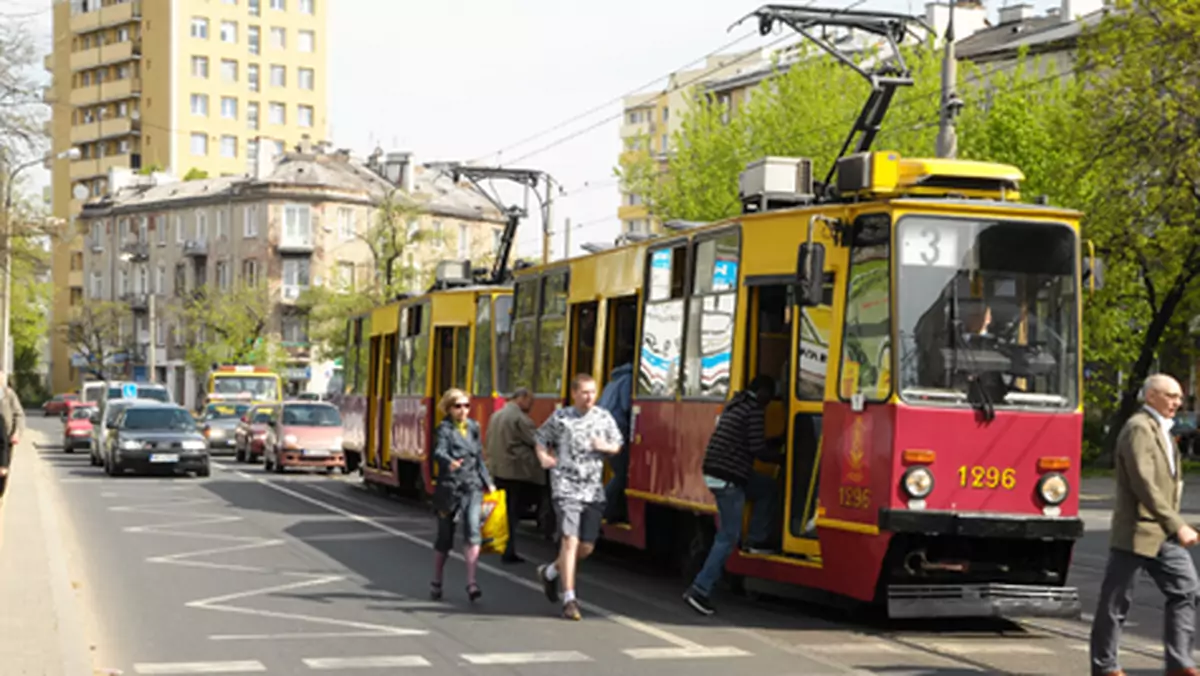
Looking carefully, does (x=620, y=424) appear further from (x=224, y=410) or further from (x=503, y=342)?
(x=224, y=410)

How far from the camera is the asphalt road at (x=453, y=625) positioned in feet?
39.5

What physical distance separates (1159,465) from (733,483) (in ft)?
14.6

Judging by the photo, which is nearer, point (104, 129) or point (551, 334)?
point (551, 334)

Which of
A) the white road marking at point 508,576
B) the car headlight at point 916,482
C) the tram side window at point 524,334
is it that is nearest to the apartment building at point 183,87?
the white road marking at point 508,576

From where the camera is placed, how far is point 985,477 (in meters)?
13.5

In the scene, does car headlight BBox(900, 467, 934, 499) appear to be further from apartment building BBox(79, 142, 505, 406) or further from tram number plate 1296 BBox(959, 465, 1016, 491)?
apartment building BBox(79, 142, 505, 406)

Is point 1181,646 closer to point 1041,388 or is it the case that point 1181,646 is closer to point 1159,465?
point 1159,465

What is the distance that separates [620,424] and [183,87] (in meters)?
112

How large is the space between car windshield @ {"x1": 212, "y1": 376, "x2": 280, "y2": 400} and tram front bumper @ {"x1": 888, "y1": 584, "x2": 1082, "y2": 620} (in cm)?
4745

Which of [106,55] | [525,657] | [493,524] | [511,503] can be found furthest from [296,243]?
[525,657]

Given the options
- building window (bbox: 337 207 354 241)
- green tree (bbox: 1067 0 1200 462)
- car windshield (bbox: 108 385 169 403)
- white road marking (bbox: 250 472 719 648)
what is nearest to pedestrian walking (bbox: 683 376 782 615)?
white road marking (bbox: 250 472 719 648)

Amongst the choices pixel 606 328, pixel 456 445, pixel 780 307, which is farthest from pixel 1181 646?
pixel 606 328

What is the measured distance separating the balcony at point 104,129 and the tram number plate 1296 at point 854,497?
120 metres

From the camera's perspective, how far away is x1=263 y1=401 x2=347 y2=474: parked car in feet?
132
